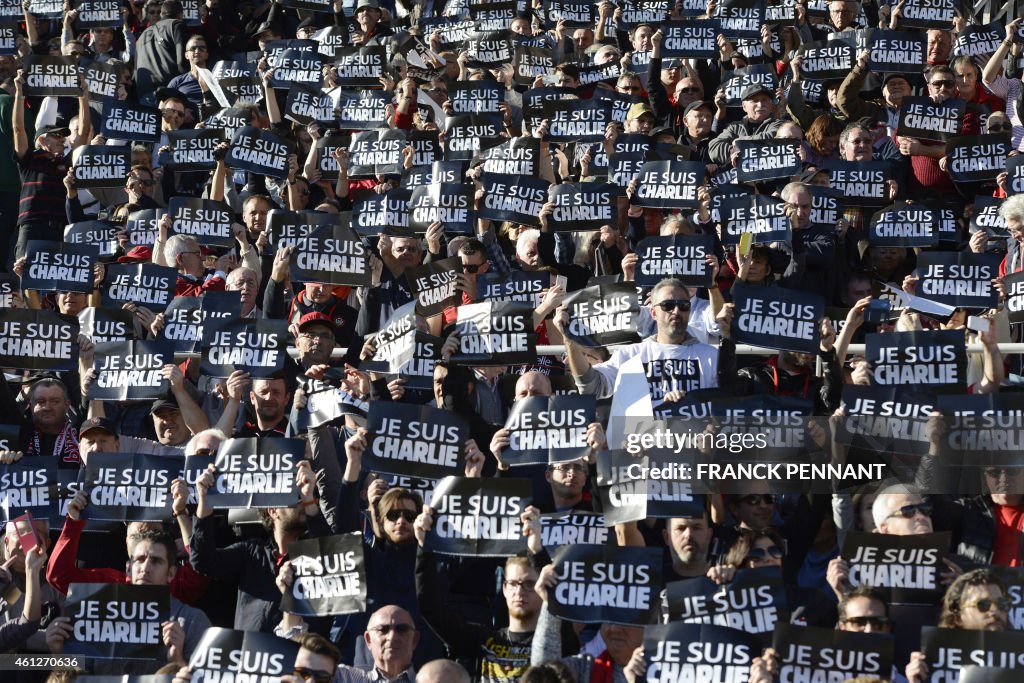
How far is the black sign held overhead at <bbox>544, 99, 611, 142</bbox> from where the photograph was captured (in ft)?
46.2

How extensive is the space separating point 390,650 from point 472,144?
631 centimetres

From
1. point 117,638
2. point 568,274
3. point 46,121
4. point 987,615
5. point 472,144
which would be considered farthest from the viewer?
point 46,121

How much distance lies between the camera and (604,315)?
1078 centimetres

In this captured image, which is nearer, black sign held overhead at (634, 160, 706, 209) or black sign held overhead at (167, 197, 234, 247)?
black sign held overhead at (634, 160, 706, 209)

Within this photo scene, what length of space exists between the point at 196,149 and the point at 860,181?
16.7 ft

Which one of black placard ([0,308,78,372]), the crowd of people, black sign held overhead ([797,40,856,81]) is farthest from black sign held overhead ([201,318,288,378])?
black sign held overhead ([797,40,856,81])

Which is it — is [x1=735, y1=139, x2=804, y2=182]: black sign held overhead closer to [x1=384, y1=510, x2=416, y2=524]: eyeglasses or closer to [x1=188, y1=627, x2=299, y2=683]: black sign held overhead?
[x1=384, y1=510, x2=416, y2=524]: eyeglasses

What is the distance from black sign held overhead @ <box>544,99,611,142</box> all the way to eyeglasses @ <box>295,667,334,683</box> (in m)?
6.39

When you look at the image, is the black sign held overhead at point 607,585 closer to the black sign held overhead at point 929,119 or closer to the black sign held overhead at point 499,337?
the black sign held overhead at point 499,337

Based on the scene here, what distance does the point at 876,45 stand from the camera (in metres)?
15.0

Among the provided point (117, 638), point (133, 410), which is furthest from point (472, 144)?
point (117, 638)

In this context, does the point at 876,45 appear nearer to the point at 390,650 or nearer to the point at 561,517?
the point at 561,517

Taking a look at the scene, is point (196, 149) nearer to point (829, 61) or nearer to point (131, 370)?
point (131, 370)

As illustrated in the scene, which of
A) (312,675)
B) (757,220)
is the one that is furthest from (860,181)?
(312,675)
